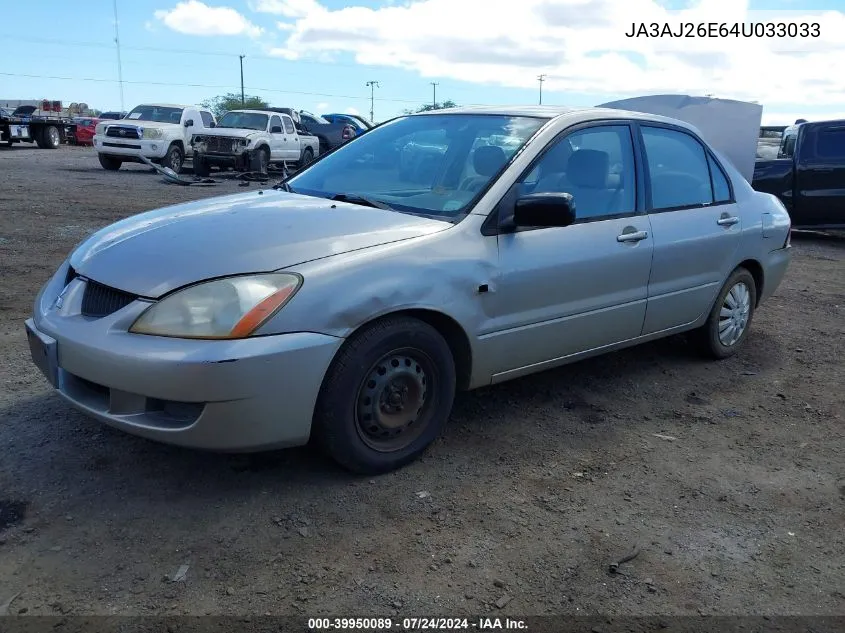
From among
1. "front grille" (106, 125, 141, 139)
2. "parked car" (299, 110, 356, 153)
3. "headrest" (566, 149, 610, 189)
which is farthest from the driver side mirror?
"parked car" (299, 110, 356, 153)

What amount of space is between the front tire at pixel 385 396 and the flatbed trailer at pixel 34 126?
30.0 m

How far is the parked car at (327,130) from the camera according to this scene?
27.3m

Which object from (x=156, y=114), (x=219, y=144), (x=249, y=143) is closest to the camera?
(x=219, y=144)

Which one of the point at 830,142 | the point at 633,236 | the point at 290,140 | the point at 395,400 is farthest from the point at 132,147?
the point at 395,400

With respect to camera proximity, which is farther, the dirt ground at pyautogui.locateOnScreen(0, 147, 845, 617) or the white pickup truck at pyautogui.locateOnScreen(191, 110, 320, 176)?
the white pickup truck at pyautogui.locateOnScreen(191, 110, 320, 176)

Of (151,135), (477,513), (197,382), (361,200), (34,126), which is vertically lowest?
(477,513)

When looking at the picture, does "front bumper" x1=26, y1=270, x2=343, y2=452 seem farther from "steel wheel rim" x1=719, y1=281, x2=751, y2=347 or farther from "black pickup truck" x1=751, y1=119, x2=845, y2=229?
"black pickup truck" x1=751, y1=119, x2=845, y2=229

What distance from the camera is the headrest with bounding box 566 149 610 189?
424 cm

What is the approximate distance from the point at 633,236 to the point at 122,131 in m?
19.0

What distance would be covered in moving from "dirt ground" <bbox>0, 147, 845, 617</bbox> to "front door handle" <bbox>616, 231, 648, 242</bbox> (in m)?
0.95

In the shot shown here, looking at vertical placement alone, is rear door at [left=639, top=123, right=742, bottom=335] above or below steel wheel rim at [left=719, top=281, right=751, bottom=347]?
above

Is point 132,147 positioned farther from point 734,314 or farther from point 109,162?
point 734,314

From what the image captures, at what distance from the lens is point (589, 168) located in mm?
4332

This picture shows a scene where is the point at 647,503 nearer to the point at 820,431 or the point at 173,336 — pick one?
the point at 820,431
